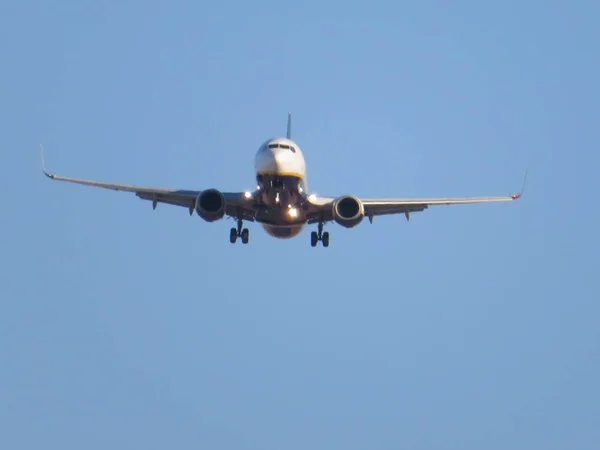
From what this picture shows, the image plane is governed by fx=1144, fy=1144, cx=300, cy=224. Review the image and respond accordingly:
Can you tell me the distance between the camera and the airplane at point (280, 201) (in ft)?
146

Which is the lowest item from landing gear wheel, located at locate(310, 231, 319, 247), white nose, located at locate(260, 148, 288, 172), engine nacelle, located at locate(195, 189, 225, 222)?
engine nacelle, located at locate(195, 189, 225, 222)

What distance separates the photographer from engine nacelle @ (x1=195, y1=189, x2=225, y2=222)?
146 ft

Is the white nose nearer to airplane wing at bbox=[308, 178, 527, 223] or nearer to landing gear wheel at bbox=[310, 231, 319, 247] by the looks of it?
airplane wing at bbox=[308, 178, 527, 223]

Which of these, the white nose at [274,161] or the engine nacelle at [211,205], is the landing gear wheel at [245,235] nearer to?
the engine nacelle at [211,205]

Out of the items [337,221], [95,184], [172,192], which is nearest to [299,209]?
[337,221]

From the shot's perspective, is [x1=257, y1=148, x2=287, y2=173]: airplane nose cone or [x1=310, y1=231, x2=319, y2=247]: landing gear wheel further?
[x1=310, y1=231, x2=319, y2=247]: landing gear wheel

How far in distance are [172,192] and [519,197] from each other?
1479cm

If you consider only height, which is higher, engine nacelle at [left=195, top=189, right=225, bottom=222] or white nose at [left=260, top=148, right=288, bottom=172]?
white nose at [left=260, top=148, right=288, bottom=172]

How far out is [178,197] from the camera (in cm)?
4825

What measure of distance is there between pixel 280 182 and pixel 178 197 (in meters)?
5.73

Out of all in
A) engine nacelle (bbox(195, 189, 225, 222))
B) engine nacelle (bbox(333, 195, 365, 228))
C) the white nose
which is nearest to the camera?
the white nose

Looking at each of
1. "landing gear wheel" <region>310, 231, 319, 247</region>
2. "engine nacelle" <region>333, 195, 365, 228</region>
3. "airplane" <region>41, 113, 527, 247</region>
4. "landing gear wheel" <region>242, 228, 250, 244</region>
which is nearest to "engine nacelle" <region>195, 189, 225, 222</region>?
"airplane" <region>41, 113, 527, 247</region>

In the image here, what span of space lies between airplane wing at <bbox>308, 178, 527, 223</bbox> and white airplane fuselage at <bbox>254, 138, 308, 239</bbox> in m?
0.93

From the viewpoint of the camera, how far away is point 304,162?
46719mm
